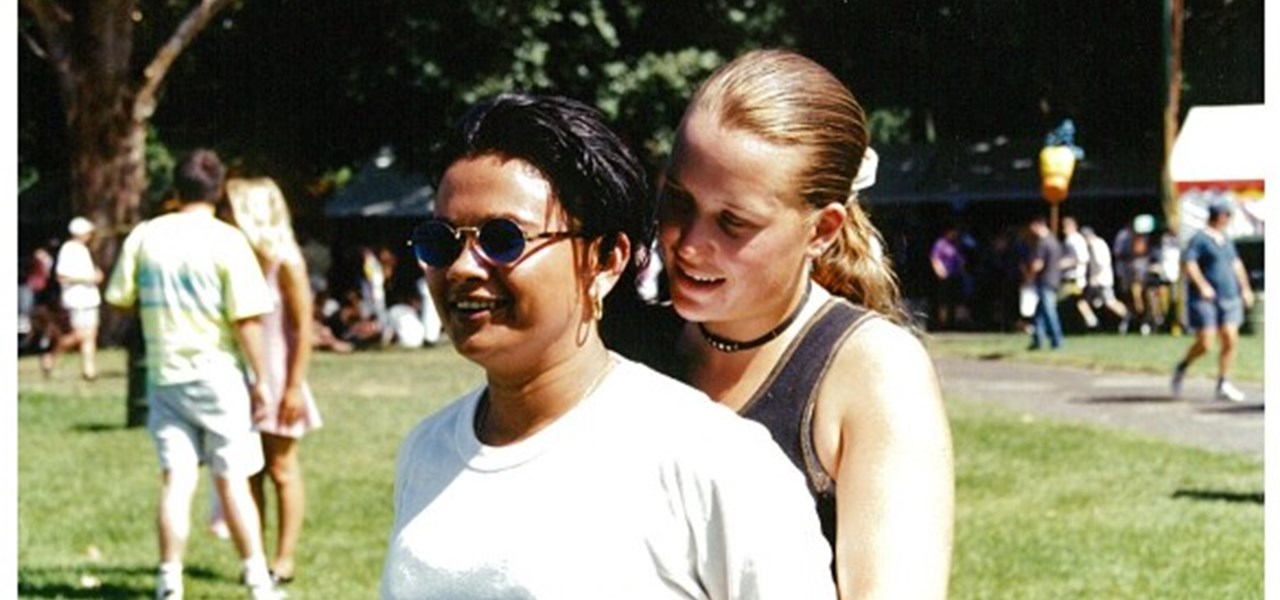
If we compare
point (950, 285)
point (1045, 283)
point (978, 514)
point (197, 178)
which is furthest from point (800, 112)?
point (950, 285)

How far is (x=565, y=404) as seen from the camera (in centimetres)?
218

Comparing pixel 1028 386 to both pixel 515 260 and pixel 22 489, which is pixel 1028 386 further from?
pixel 515 260

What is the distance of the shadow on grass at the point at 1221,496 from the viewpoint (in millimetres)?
10094

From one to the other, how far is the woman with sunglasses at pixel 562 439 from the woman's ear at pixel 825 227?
0.30 meters

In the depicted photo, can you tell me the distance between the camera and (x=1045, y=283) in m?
23.8

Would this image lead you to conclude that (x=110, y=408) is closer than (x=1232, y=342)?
No

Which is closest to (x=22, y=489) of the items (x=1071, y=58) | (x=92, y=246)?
(x=1071, y=58)

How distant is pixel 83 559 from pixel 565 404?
7089 mm

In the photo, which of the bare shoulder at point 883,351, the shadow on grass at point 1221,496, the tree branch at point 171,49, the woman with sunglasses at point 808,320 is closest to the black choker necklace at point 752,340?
the woman with sunglasses at point 808,320

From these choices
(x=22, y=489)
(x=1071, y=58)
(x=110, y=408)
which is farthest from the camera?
(x=110, y=408)

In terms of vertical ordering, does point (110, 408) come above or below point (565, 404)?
below

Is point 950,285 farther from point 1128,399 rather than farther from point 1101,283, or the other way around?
point 1128,399

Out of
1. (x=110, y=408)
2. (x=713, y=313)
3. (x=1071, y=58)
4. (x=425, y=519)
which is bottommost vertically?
(x=110, y=408)

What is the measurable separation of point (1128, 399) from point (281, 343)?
10160mm
